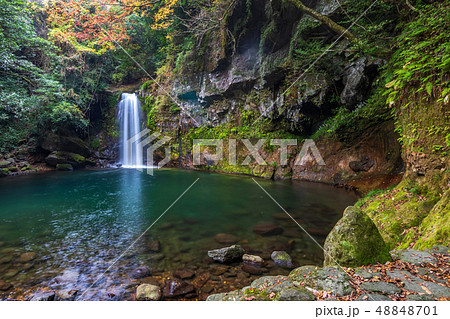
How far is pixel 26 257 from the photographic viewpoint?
3959mm

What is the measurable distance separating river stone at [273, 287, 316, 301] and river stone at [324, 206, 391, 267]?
944 millimetres

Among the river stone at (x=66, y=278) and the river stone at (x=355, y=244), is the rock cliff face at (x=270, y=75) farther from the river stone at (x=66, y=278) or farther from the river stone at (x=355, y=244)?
the river stone at (x=66, y=278)

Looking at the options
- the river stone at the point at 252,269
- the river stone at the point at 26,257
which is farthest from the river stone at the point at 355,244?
the river stone at the point at 26,257

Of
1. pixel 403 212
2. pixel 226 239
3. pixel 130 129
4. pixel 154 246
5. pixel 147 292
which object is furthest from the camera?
pixel 130 129

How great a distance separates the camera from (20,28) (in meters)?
11.8

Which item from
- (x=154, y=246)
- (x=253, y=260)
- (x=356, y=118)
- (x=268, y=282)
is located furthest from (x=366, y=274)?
(x=356, y=118)

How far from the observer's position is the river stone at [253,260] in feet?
12.3

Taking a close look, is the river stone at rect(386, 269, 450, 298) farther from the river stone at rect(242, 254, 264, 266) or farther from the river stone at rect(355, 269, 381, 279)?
the river stone at rect(242, 254, 264, 266)

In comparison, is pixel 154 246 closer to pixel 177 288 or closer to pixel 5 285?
pixel 177 288

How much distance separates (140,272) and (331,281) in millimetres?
2897

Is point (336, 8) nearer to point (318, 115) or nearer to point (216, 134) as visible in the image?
point (318, 115)

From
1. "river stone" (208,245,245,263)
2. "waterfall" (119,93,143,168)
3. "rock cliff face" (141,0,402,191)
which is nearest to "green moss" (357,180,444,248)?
"river stone" (208,245,245,263)
